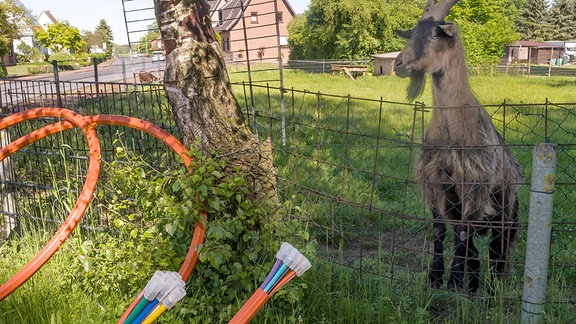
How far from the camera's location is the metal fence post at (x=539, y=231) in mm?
2945

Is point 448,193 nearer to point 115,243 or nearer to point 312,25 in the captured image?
point 115,243

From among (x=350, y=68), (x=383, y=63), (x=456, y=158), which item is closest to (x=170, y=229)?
(x=456, y=158)

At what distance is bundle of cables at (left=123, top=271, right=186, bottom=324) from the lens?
2.17 meters

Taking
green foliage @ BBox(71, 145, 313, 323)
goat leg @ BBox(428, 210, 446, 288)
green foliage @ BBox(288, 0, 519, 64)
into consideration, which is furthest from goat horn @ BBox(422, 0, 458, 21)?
green foliage @ BBox(288, 0, 519, 64)

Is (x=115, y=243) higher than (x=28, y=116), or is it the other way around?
(x=28, y=116)

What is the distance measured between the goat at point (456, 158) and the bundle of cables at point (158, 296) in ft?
7.29

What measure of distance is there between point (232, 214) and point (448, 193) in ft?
5.17

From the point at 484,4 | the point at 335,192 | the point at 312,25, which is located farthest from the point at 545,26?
the point at 335,192

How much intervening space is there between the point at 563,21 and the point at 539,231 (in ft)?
275

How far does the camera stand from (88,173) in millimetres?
3648

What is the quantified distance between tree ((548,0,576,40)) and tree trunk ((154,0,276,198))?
81465mm

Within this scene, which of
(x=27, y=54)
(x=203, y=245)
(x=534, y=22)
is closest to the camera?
(x=203, y=245)

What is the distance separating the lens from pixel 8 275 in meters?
4.05

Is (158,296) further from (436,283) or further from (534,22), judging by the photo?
(534,22)
